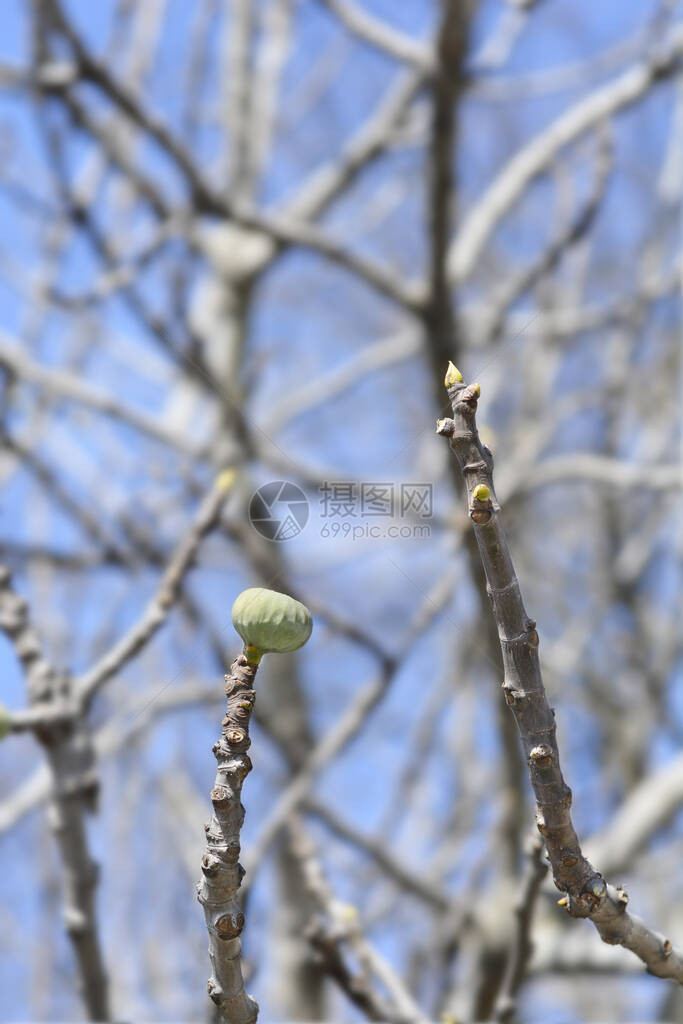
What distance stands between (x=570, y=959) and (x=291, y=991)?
1.70 m

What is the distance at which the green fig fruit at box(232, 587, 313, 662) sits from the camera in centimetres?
73

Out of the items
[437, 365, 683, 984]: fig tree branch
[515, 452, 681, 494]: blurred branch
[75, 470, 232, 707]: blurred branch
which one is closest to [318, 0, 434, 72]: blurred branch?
[515, 452, 681, 494]: blurred branch

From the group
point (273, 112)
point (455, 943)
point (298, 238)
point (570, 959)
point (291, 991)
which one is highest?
point (273, 112)

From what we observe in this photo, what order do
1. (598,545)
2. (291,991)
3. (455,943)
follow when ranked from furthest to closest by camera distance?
(598,545) → (291,991) → (455,943)

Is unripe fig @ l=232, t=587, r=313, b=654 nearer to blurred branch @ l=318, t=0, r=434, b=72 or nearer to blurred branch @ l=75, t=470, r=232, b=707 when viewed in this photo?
blurred branch @ l=75, t=470, r=232, b=707

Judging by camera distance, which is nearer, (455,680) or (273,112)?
(455,680)

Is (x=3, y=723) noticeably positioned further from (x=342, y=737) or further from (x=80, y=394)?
(x=80, y=394)

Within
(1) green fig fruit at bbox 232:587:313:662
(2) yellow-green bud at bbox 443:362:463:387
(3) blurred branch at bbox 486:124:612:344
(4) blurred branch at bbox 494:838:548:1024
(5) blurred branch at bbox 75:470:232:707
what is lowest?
(4) blurred branch at bbox 494:838:548:1024

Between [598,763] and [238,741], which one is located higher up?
[598,763]

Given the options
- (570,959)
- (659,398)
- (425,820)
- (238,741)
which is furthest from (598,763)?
(238,741)

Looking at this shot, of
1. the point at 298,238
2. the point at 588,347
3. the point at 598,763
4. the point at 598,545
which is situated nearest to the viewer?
the point at 298,238

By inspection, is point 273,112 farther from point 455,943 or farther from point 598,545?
point 455,943

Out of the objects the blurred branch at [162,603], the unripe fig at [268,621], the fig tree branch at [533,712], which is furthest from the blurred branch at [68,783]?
the fig tree branch at [533,712]

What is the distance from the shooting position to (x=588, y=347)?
259 inches
